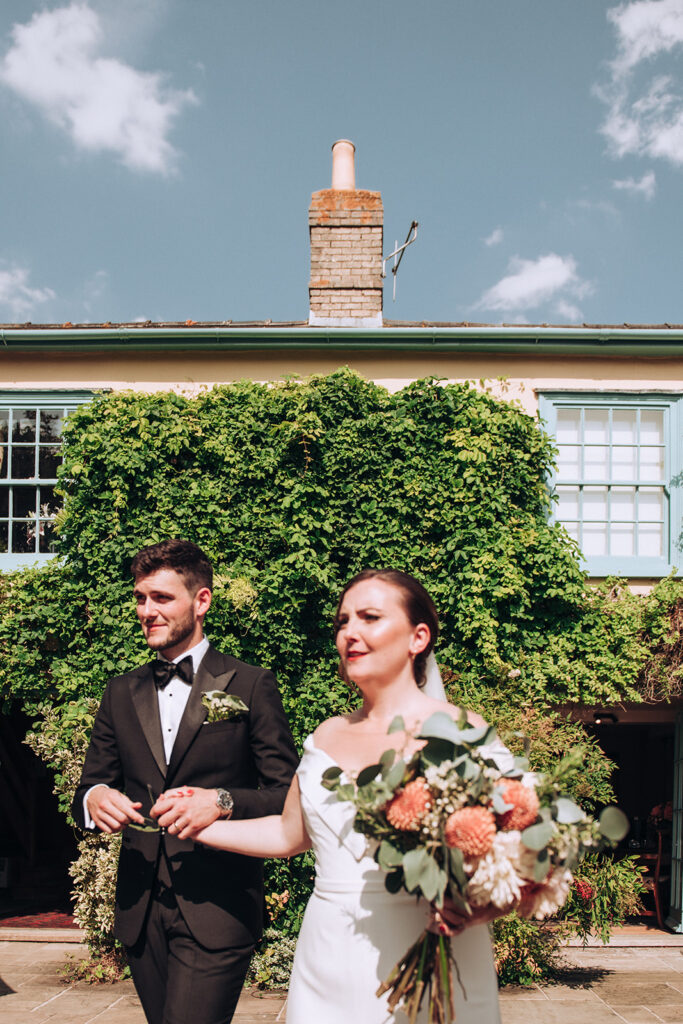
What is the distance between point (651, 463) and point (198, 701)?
6642 mm

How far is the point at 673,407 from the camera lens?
8562mm

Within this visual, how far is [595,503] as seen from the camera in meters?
8.47

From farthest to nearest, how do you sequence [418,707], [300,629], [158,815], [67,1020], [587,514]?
[587,514] → [300,629] → [67,1020] → [158,815] → [418,707]

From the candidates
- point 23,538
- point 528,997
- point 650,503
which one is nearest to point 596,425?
point 650,503

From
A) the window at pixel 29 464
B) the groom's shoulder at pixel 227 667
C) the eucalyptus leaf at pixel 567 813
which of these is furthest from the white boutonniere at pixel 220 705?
the window at pixel 29 464

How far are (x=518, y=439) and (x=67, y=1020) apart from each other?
20.1ft

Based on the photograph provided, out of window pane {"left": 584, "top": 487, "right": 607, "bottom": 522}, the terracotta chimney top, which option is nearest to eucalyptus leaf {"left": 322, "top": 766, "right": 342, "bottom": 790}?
window pane {"left": 584, "top": 487, "right": 607, "bottom": 522}

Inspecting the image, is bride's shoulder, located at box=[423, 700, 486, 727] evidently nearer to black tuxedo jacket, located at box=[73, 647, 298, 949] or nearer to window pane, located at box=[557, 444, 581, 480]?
black tuxedo jacket, located at box=[73, 647, 298, 949]

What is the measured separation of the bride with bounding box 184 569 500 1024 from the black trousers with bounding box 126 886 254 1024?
468mm

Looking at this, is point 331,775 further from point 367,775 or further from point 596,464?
point 596,464

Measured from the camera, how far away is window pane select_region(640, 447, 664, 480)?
8555 millimetres

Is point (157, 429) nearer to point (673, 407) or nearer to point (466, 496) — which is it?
point (466, 496)

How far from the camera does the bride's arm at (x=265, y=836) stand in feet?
9.12

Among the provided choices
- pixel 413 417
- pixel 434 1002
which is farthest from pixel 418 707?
pixel 413 417
